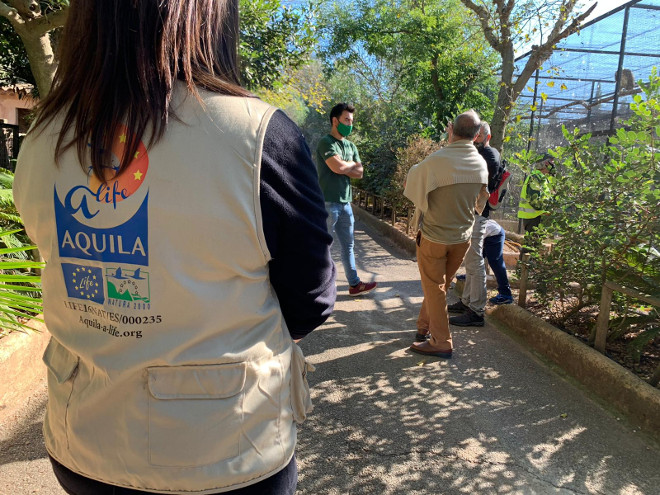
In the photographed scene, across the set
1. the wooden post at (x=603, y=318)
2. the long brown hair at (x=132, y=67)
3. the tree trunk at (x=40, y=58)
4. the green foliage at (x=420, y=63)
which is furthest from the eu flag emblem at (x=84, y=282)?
the green foliage at (x=420, y=63)

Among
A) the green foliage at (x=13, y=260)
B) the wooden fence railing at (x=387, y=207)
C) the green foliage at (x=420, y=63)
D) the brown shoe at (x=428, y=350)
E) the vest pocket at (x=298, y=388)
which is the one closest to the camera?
the vest pocket at (x=298, y=388)

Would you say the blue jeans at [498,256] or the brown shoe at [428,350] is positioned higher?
the blue jeans at [498,256]

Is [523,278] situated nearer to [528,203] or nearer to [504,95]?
[528,203]

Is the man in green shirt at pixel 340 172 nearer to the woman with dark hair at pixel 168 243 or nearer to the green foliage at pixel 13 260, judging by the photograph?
the green foliage at pixel 13 260

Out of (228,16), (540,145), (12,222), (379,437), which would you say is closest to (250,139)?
(228,16)

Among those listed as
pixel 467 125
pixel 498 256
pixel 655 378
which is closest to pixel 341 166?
pixel 467 125

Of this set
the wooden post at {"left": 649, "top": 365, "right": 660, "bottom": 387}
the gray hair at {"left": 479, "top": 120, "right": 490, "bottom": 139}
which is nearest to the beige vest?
the wooden post at {"left": 649, "top": 365, "right": 660, "bottom": 387}

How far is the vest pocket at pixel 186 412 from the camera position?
1.07 m

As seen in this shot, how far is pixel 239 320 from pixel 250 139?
38 cm

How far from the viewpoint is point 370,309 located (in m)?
5.61

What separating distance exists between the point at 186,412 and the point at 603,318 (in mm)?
3593

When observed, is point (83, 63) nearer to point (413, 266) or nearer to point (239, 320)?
point (239, 320)

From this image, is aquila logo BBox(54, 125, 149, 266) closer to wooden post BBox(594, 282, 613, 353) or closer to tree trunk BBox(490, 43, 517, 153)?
wooden post BBox(594, 282, 613, 353)

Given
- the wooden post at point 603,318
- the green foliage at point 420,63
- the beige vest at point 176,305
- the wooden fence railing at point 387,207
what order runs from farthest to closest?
the green foliage at point 420,63, the wooden fence railing at point 387,207, the wooden post at point 603,318, the beige vest at point 176,305
